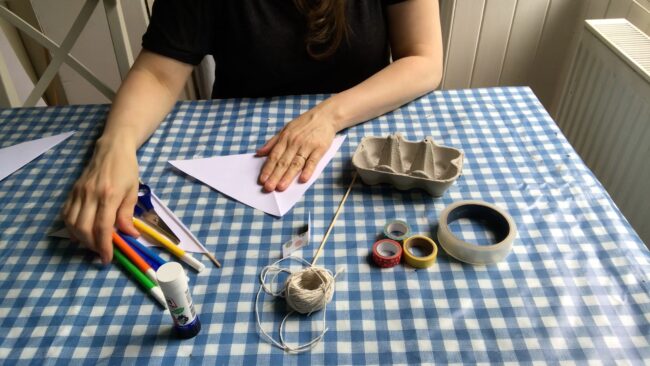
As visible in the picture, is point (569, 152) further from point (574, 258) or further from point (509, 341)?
point (509, 341)

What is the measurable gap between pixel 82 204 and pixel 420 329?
1.72 feet

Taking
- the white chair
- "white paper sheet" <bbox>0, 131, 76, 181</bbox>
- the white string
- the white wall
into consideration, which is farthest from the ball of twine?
the white wall

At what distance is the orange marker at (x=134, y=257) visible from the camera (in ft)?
2.12

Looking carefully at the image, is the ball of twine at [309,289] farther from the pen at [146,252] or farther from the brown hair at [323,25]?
the brown hair at [323,25]

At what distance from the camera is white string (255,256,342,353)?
0.57m

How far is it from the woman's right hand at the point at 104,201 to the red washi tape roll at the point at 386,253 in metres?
0.35

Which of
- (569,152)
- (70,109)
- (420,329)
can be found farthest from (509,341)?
(70,109)

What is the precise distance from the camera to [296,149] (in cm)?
85

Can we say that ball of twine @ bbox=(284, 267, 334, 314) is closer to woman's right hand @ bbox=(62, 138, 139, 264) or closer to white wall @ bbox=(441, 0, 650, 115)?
woman's right hand @ bbox=(62, 138, 139, 264)

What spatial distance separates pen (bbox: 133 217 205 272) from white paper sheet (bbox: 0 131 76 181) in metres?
0.31

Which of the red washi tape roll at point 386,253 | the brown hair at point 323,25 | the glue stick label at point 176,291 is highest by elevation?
the brown hair at point 323,25

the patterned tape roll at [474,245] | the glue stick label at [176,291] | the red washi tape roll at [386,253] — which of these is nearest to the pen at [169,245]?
the glue stick label at [176,291]

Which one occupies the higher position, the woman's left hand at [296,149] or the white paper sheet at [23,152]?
the woman's left hand at [296,149]

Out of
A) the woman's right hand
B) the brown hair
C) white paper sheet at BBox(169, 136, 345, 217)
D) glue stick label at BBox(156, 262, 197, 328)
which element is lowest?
white paper sheet at BBox(169, 136, 345, 217)
